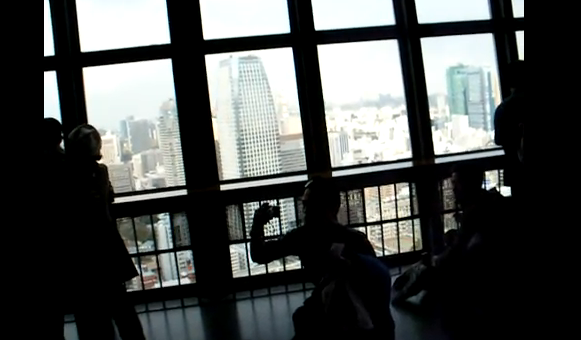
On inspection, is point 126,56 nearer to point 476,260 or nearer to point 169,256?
point 169,256

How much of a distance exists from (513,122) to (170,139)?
353 mm

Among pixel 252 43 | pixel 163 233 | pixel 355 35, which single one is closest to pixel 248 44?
pixel 252 43

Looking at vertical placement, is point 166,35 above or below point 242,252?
above

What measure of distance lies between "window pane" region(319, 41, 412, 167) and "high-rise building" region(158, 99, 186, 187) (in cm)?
15

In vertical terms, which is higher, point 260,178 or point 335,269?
point 260,178

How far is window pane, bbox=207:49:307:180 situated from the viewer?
0.49 meters

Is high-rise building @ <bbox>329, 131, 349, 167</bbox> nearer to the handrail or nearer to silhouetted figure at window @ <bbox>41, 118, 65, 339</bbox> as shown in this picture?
the handrail

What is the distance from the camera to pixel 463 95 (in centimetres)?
53
